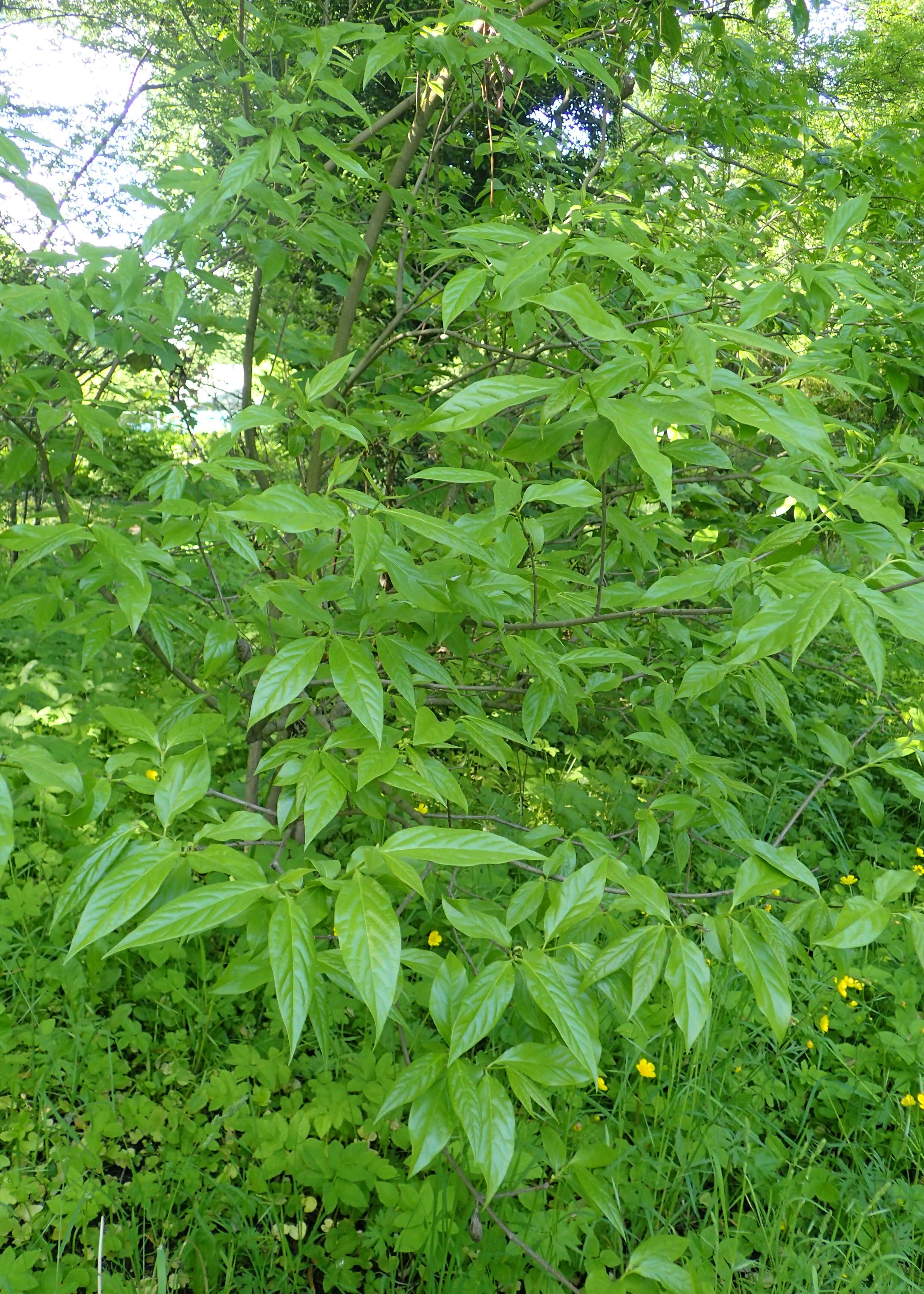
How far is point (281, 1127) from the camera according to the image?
1782mm

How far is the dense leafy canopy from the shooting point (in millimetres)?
993

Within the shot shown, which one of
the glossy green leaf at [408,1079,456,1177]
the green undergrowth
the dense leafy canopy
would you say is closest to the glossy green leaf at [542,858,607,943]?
the dense leafy canopy

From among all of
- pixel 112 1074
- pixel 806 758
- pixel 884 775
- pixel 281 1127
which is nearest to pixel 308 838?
pixel 281 1127

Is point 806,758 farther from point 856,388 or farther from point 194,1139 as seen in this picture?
point 194,1139

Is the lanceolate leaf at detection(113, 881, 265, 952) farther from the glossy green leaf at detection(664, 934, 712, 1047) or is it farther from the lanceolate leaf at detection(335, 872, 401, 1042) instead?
the glossy green leaf at detection(664, 934, 712, 1047)

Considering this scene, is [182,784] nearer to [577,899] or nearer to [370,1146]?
[577,899]

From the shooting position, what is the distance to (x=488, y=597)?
1273 millimetres

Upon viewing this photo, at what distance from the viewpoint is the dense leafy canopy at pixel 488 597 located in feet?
3.26

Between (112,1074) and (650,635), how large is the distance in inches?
62.3

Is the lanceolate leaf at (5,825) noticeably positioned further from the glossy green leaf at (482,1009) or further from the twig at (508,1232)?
the twig at (508,1232)

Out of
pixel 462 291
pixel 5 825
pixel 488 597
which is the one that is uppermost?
pixel 462 291

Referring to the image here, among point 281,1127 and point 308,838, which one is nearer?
point 308,838

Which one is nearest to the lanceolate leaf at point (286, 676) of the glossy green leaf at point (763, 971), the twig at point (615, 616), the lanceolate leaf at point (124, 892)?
the lanceolate leaf at point (124, 892)

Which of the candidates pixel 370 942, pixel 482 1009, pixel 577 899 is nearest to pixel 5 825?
pixel 370 942
